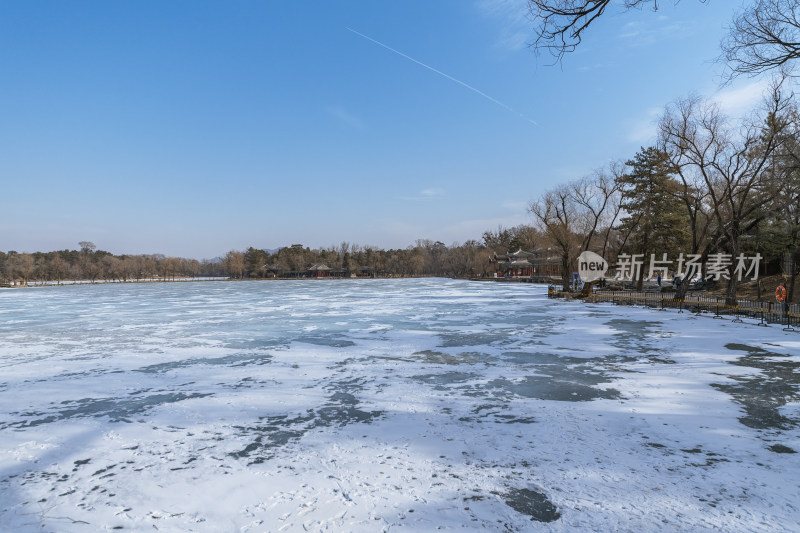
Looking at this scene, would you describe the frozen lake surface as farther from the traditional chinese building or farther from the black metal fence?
the traditional chinese building

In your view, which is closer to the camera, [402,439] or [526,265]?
[402,439]

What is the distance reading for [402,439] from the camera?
18.9 ft

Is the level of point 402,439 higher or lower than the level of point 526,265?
lower

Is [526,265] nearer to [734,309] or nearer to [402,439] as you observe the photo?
[734,309]

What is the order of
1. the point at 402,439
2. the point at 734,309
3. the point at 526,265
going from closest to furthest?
the point at 402,439
the point at 734,309
the point at 526,265

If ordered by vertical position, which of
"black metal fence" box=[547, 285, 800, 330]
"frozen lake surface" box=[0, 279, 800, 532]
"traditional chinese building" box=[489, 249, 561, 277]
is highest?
"traditional chinese building" box=[489, 249, 561, 277]

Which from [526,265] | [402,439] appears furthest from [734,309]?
[526,265]

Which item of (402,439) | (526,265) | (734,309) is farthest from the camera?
(526,265)

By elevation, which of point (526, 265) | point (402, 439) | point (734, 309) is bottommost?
point (402, 439)

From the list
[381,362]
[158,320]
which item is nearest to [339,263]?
[158,320]

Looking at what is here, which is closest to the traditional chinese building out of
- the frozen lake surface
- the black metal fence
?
the black metal fence

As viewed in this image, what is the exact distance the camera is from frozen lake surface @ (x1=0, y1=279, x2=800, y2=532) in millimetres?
4047

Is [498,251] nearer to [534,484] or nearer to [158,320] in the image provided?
[158,320]

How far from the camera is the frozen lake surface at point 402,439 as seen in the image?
405cm
